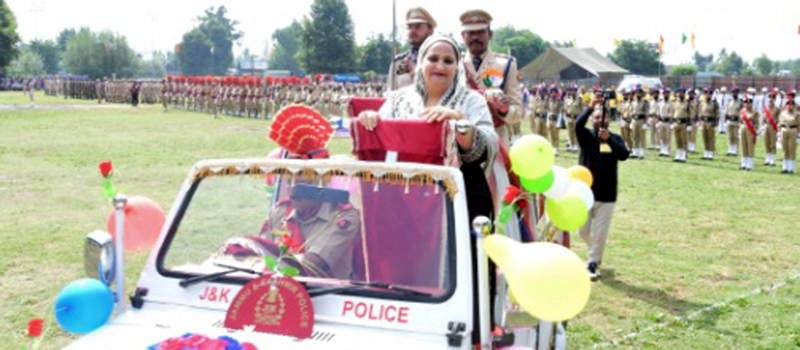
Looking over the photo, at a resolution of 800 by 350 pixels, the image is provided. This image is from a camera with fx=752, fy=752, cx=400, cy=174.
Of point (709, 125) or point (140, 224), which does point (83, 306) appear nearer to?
point (140, 224)

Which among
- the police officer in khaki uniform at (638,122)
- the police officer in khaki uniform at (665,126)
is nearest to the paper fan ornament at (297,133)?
the police officer in khaki uniform at (638,122)

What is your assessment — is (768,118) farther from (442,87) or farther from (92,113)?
(92,113)

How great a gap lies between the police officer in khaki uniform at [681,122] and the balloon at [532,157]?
16.6 meters

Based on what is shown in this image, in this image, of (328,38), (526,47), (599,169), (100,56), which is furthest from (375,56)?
(599,169)

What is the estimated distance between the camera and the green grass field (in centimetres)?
614

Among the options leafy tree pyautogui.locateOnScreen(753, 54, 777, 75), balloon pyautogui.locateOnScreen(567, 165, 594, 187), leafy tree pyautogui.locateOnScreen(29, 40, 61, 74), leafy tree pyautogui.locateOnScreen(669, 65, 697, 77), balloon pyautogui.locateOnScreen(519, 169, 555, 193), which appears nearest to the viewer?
balloon pyautogui.locateOnScreen(519, 169, 555, 193)

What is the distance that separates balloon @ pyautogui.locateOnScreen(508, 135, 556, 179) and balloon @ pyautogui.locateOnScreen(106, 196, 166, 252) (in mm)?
1864

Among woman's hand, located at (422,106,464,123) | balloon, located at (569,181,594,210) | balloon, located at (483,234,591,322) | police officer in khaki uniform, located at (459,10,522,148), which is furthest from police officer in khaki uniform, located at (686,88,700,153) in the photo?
balloon, located at (483,234,591,322)

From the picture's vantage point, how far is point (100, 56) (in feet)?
288

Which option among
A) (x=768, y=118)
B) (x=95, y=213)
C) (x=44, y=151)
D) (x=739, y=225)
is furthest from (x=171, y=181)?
(x=768, y=118)

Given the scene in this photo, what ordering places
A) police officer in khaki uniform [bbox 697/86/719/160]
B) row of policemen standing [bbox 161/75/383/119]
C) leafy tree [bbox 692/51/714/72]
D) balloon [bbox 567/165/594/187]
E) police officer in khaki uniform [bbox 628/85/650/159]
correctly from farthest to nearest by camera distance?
leafy tree [bbox 692/51/714/72] < row of policemen standing [bbox 161/75/383/119] < police officer in khaki uniform [bbox 628/85/650/159] < police officer in khaki uniform [bbox 697/86/719/160] < balloon [bbox 567/165/594/187]

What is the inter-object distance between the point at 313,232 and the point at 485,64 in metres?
2.80

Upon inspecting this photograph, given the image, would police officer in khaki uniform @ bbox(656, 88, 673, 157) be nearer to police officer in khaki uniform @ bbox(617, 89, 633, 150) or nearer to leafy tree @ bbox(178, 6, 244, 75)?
police officer in khaki uniform @ bbox(617, 89, 633, 150)

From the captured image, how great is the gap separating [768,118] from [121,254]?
1821cm
